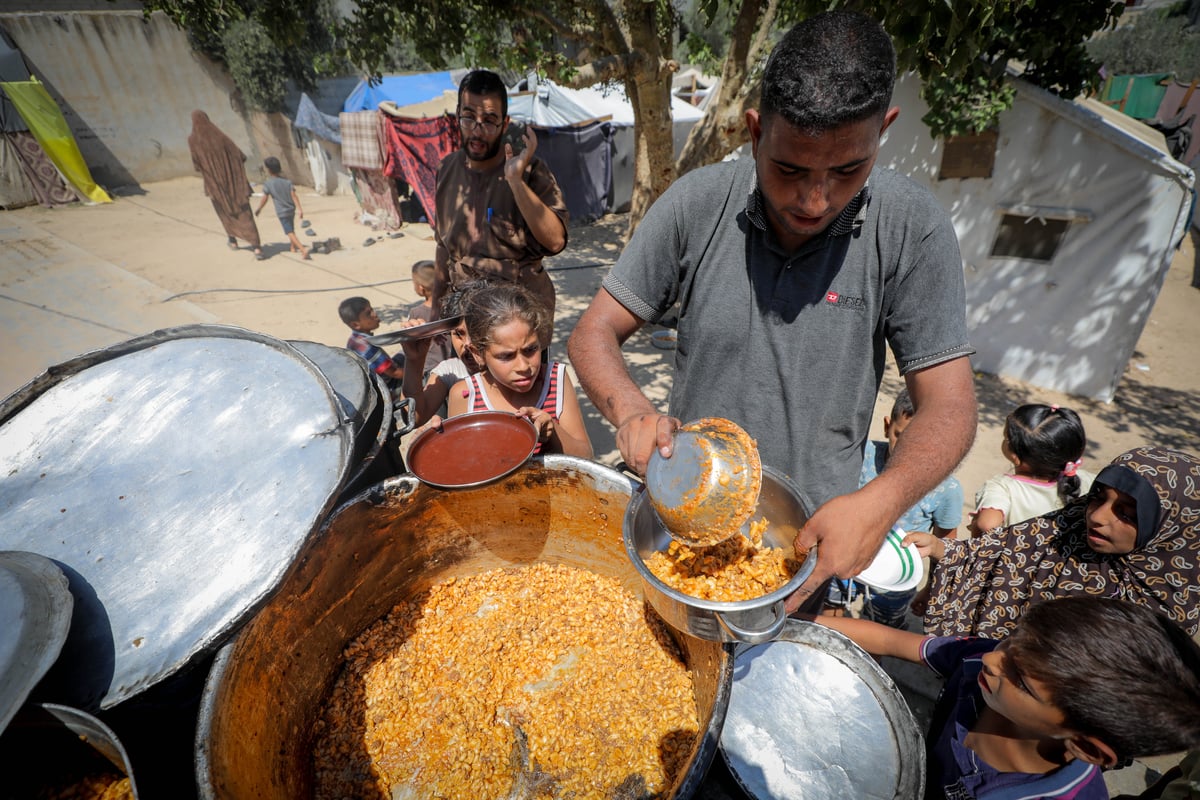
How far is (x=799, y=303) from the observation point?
1.81 metres

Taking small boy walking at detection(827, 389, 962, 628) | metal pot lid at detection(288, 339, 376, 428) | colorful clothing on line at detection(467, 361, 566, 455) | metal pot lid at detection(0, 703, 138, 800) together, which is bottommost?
small boy walking at detection(827, 389, 962, 628)

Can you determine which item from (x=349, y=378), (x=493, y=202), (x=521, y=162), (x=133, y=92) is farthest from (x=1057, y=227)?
(x=133, y=92)

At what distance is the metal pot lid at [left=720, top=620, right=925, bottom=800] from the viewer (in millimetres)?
1757

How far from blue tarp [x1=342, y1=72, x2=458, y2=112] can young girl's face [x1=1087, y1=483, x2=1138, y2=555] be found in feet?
55.8

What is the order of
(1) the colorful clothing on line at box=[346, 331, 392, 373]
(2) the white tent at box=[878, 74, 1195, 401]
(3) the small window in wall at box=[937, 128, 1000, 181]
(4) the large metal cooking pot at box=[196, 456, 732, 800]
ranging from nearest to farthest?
(4) the large metal cooking pot at box=[196, 456, 732, 800] → (1) the colorful clothing on line at box=[346, 331, 392, 373] → (2) the white tent at box=[878, 74, 1195, 401] → (3) the small window in wall at box=[937, 128, 1000, 181]

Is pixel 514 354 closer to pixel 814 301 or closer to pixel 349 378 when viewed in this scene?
pixel 349 378

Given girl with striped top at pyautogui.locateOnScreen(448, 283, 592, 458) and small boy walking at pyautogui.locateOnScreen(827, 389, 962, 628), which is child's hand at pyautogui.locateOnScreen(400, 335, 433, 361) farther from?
small boy walking at pyautogui.locateOnScreen(827, 389, 962, 628)

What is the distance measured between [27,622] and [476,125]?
3.46m

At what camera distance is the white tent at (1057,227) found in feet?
17.3

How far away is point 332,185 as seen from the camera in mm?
17422

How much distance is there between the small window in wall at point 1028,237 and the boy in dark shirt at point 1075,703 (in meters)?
6.00

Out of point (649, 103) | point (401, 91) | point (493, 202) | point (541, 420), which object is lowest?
point (541, 420)

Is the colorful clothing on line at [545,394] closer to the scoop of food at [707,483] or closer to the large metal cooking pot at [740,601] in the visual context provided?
the large metal cooking pot at [740,601]

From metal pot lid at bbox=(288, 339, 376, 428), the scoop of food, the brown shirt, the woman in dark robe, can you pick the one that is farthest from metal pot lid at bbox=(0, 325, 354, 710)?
the woman in dark robe
